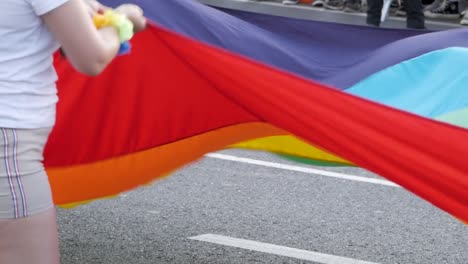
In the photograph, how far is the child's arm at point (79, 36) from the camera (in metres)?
2.22

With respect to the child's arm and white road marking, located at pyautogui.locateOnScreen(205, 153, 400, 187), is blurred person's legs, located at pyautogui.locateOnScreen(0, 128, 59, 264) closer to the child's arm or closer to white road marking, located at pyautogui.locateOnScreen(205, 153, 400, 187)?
the child's arm

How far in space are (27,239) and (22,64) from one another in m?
0.41

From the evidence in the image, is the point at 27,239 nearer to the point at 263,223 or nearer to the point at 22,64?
the point at 22,64

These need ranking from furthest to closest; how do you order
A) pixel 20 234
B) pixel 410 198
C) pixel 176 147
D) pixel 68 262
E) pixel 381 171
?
pixel 410 198 → pixel 68 262 → pixel 176 147 → pixel 381 171 → pixel 20 234

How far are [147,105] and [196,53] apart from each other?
0.62 m

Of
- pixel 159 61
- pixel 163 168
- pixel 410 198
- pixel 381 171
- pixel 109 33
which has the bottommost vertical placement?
pixel 410 198

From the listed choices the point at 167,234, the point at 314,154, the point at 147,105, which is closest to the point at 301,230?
the point at 167,234

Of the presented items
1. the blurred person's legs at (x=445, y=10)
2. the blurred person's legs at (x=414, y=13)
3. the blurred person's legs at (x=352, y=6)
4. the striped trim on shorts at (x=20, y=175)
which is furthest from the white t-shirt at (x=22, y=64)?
the blurred person's legs at (x=352, y=6)

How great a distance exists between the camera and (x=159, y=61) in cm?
357

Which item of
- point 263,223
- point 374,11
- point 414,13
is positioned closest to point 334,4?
point 374,11

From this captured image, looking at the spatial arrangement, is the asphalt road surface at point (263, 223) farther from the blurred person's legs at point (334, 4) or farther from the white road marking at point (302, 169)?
the blurred person's legs at point (334, 4)

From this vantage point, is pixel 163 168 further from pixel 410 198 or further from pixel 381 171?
pixel 410 198

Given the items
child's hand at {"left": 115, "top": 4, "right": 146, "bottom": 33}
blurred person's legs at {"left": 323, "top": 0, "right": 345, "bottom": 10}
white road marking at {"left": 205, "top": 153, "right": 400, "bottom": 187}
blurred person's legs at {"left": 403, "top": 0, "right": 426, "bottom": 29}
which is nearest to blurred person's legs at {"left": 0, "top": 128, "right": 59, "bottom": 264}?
child's hand at {"left": 115, "top": 4, "right": 146, "bottom": 33}

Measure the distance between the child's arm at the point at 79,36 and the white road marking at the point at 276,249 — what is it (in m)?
2.58
